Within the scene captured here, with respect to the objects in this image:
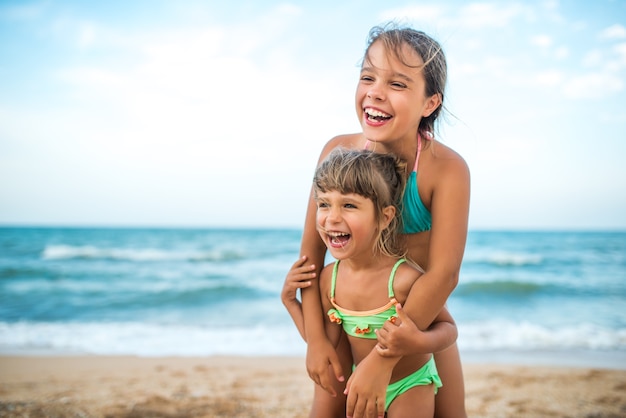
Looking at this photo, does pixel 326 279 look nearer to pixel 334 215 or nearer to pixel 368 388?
pixel 334 215

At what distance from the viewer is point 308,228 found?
2.57 metres

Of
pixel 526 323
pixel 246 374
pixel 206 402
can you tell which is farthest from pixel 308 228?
pixel 526 323

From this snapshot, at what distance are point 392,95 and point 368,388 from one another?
1165mm

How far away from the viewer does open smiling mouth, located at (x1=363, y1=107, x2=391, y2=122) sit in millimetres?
2264

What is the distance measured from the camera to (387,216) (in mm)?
2279

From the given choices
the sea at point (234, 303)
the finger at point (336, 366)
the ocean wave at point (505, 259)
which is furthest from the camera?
the ocean wave at point (505, 259)

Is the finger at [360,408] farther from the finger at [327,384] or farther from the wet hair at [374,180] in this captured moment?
the wet hair at [374,180]

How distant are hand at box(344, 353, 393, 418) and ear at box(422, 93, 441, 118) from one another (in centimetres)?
104

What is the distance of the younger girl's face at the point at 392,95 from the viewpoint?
2.24 metres

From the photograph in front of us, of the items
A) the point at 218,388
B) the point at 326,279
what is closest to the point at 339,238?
the point at 326,279

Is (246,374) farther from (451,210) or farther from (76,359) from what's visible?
(451,210)

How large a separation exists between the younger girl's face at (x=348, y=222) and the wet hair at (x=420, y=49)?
0.50m

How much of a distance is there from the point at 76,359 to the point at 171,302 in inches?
211

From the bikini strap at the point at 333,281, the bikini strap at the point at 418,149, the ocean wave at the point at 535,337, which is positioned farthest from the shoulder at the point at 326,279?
the ocean wave at the point at 535,337
